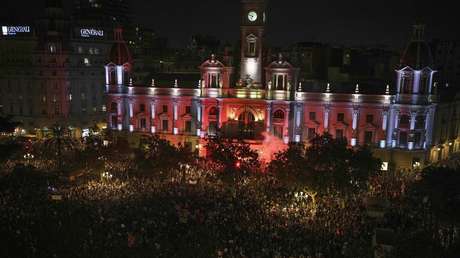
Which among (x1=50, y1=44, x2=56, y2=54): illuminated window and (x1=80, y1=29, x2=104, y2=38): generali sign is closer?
(x1=50, y1=44, x2=56, y2=54): illuminated window

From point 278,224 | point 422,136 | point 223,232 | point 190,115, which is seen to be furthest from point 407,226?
point 190,115

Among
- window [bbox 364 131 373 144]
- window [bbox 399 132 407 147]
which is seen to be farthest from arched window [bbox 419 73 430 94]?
window [bbox 364 131 373 144]

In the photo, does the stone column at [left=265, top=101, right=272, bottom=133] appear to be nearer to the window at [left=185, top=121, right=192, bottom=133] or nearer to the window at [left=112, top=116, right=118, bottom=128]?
the window at [left=185, top=121, right=192, bottom=133]

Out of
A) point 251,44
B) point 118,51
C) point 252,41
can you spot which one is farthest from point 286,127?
point 118,51

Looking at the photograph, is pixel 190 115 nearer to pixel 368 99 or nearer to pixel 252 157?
pixel 252 157

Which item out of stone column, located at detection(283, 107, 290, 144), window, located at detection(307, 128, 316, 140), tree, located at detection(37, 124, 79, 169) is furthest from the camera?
window, located at detection(307, 128, 316, 140)

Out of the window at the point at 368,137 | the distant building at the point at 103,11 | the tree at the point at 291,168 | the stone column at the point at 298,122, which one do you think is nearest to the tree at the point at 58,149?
the tree at the point at 291,168
